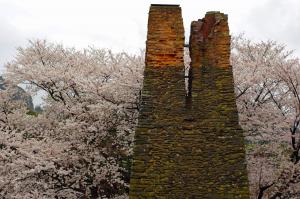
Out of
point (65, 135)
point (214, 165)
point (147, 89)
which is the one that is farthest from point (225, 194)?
point (65, 135)

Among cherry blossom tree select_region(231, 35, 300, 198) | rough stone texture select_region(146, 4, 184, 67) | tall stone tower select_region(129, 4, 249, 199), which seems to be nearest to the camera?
tall stone tower select_region(129, 4, 249, 199)

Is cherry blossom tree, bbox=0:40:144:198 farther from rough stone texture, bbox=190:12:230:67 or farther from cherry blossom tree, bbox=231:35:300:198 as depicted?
rough stone texture, bbox=190:12:230:67

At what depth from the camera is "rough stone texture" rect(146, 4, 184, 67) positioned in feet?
35.5

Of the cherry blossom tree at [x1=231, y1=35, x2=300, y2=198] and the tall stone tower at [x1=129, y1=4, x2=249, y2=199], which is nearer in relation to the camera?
the tall stone tower at [x1=129, y1=4, x2=249, y2=199]

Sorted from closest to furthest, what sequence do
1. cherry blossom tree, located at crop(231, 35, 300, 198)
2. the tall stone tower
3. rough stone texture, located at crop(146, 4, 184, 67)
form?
the tall stone tower → rough stone texture, located at crop(146, 4, 184, 67) → cherry blossom tree, located at crop(231, 35, 300, 198)

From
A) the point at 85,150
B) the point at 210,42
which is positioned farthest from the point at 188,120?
the point at 85,150

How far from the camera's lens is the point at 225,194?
367 inches

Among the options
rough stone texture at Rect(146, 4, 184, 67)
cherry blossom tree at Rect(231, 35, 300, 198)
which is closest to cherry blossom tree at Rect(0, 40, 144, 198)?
cherry blossom tree at Rect(231, 35, 300, 198)

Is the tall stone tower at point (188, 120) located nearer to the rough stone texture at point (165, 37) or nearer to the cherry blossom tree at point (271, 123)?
the rough stone texture at point (165, 37)

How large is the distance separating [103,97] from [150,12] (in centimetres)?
814

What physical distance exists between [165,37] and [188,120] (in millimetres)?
2122

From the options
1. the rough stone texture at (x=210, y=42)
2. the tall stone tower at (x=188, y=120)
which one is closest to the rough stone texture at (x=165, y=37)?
the tall stone tower at (x=188, y=120)

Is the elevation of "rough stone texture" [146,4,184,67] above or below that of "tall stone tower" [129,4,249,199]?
above

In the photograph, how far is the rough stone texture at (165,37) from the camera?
10812 mm
